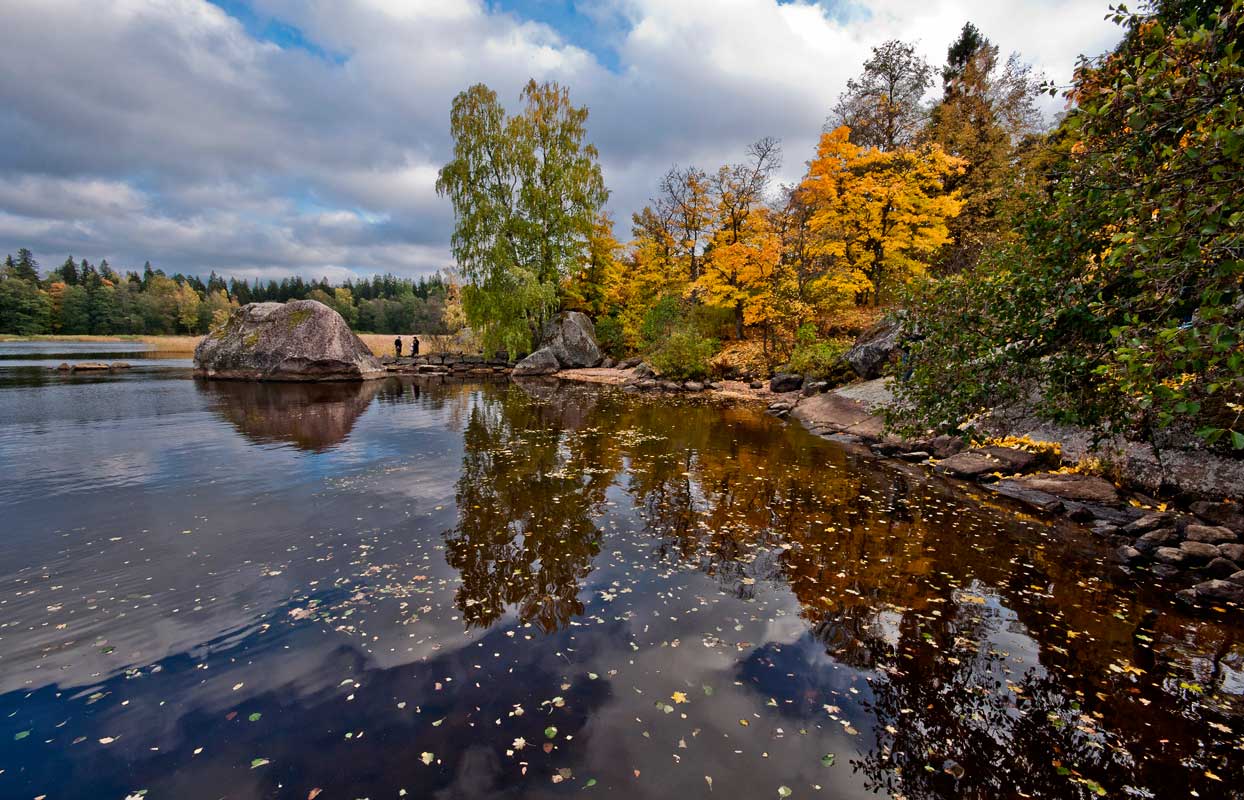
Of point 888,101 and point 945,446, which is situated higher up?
point 888,101

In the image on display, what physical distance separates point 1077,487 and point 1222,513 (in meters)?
2.02

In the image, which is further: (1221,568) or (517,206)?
(517,206)

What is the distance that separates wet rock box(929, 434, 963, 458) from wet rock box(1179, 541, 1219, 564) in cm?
593

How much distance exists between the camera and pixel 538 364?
3928 cm

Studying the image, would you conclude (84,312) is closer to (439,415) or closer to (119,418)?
(119,418)

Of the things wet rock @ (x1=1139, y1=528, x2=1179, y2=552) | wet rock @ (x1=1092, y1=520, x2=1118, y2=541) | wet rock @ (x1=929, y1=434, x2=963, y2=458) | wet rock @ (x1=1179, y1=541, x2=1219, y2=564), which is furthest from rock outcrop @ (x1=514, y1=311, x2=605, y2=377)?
wet rock @ (x1=1179, y1=541, x2=1219, y2=564)

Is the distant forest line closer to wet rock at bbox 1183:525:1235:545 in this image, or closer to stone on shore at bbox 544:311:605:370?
stone on shore at bbox 544:311:605:370

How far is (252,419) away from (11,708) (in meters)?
16.3

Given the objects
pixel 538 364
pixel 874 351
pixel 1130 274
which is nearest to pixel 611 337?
pixel 538 364

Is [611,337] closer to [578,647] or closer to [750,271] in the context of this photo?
[750,271]

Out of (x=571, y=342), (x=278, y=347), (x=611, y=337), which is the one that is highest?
(x=611, y=337)

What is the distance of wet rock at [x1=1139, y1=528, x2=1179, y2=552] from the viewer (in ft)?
26.3

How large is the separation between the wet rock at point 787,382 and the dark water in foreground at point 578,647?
15.2 meters

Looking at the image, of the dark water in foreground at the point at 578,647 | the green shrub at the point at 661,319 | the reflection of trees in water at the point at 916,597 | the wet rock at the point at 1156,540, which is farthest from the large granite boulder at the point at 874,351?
the green shrub at the point at 661,319
